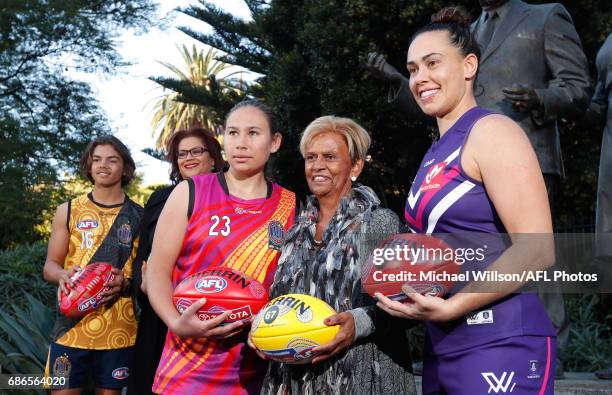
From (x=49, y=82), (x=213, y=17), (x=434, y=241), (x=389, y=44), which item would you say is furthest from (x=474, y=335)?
(x=49, y=82)

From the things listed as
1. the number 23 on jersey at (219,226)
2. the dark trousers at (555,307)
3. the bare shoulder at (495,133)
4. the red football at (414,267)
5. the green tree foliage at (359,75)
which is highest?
the green tree foliage at (359,75)

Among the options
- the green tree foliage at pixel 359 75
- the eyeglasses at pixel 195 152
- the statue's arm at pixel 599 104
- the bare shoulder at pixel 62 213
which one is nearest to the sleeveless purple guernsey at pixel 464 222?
the eyeglasses at pixel 195 152

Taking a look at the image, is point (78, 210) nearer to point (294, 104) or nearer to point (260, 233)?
point (260, 233)

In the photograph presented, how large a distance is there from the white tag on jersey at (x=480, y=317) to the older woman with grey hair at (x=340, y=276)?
1.92ft

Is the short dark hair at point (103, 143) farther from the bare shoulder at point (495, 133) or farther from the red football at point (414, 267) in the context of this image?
the bare shoulder at point (495, 133)

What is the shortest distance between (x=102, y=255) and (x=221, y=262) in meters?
1.80

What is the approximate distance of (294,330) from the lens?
2518 millimetres

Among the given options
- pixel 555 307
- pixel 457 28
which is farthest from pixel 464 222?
pixel 555 307

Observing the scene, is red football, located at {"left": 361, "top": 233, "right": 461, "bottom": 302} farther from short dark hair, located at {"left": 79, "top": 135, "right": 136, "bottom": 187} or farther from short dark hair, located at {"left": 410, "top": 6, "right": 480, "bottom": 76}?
short dark hair, located at {"left": 79, "top": 135, "right": 136, "bottom": 187}

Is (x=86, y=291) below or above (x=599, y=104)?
below

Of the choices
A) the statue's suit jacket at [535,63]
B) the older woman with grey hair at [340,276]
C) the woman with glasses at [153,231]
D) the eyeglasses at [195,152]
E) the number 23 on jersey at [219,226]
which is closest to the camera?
the older woman with grey hair at [340,276]

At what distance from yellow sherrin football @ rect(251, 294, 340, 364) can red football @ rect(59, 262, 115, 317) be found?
6.02 ft

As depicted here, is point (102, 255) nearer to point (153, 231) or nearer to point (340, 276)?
point (153, 231)

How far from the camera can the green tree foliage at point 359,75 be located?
1323 centimetres
